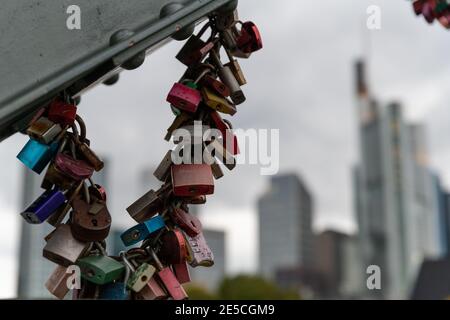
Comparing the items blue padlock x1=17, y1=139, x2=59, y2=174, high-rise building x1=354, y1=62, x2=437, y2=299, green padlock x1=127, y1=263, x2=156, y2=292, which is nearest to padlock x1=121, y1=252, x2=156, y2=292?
green padlock x1=127, y1=263, x2=156, y2=292

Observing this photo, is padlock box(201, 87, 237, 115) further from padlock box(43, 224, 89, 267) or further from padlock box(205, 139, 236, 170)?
padlock box(43, 224, 89, 267)

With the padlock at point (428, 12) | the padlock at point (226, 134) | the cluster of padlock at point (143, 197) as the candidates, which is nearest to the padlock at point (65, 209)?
the cluster of padlock at point (143, 197)

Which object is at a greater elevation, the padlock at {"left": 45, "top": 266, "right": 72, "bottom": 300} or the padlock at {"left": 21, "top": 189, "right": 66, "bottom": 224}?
the padlock at {"left": 21, "top": 189, "right": 66, "bottom": 224}

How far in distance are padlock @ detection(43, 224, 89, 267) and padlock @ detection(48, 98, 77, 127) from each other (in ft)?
0.76

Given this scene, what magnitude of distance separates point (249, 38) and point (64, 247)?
2.17ft

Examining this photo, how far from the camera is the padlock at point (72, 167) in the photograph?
1.44m

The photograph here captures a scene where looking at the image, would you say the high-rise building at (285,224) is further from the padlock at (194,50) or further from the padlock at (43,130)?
the padlock at (43,130)

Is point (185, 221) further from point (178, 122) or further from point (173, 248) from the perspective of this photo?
point (178, 122)

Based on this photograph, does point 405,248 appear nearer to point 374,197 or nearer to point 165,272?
point 374,197

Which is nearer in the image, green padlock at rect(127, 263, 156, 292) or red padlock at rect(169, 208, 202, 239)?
green padlock at rect(127, 263, 156, 292)

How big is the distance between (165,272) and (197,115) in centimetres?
37

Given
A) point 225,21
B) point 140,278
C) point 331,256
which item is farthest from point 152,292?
point 331,256

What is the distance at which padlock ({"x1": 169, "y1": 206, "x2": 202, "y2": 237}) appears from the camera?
1515 mm
